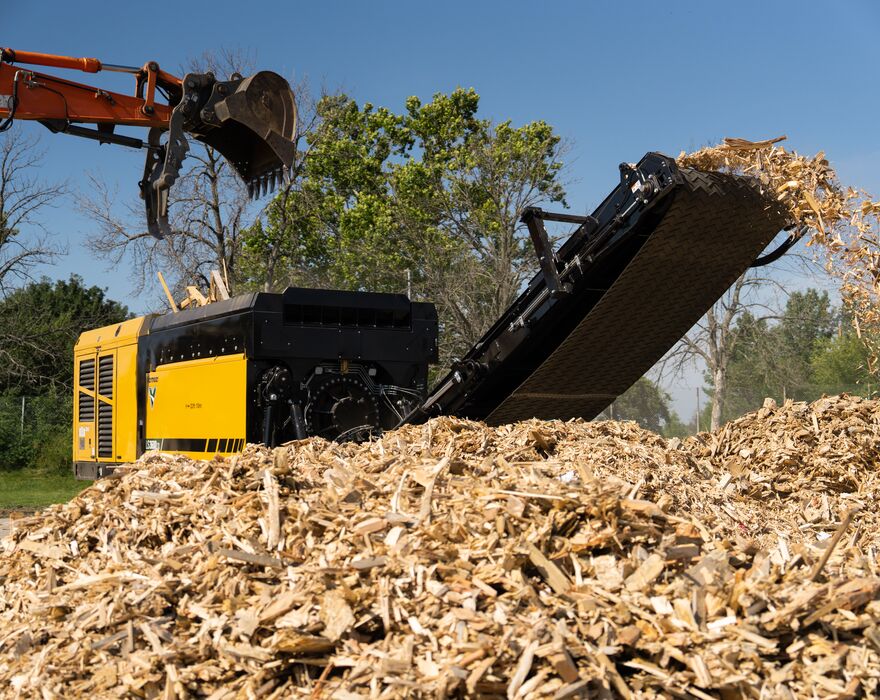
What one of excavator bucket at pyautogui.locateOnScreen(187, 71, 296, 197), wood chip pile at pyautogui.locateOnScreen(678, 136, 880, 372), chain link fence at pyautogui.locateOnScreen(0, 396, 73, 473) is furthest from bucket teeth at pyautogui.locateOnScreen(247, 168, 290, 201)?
chain link fence at pyautogui.locateOnScreen(0, 396, 73, 473)

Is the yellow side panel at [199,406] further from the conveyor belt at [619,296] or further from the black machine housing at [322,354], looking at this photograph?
the conveyor belt at [619,296]

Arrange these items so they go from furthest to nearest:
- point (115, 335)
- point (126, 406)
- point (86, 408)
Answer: point (86, 408) < point (115, 335) < point (126, 406)

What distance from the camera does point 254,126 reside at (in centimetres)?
816

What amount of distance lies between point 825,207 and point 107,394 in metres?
8.38

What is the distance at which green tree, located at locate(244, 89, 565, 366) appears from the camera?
77.5ft

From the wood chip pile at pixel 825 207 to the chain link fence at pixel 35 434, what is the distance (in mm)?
21007

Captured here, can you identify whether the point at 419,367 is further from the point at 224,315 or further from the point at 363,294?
the point at 224,315

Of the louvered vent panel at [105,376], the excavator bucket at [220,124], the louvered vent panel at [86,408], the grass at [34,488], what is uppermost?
the excavator bucket at [220,124]

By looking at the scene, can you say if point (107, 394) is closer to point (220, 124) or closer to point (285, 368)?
point (285, 368)

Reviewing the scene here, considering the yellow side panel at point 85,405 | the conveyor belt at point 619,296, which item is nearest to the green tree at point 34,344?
the yellow side panel at point 85,405

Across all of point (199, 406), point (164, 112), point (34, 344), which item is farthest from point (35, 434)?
point (164, 112)

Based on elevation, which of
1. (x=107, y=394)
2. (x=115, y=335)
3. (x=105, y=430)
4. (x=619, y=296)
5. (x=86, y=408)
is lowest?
(x=105, y=430)

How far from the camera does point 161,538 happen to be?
4926 mm

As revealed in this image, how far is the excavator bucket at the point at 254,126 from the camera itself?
809 cm
